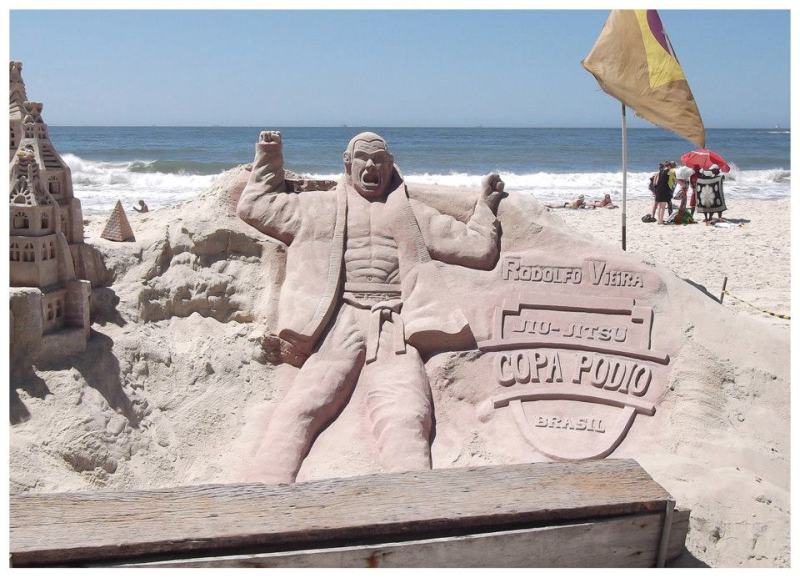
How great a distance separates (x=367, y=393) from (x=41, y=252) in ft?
6.72

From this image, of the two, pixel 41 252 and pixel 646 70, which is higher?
pixel 646 70

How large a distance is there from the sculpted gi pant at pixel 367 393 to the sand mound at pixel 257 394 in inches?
4.3

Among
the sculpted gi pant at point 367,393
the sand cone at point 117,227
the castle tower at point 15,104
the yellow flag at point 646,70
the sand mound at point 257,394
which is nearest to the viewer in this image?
the sand mound at point 257,394

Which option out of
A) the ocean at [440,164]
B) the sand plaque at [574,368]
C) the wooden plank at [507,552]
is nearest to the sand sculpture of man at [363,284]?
the sand plaque at [574,368]

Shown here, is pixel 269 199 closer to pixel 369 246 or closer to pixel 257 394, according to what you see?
pixel 369 246

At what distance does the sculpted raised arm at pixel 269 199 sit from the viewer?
17.6ft

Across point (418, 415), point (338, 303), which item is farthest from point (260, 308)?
point (418, 415)

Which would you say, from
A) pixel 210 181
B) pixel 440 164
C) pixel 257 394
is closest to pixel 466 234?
pixel 257 394

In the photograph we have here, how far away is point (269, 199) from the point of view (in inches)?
213

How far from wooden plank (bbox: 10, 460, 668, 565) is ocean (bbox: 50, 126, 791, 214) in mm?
8269

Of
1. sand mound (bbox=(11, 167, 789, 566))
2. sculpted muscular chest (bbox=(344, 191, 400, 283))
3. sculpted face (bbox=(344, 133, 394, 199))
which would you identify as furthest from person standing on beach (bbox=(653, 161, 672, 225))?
sculpted muscular chest (bbox=(344, 191, 400, 283))

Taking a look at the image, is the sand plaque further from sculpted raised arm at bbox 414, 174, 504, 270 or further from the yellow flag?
the yellow flag

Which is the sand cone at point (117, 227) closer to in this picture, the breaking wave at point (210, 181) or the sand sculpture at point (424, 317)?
the sand sculpture at point (424, 317)

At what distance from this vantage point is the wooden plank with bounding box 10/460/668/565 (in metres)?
3.18
